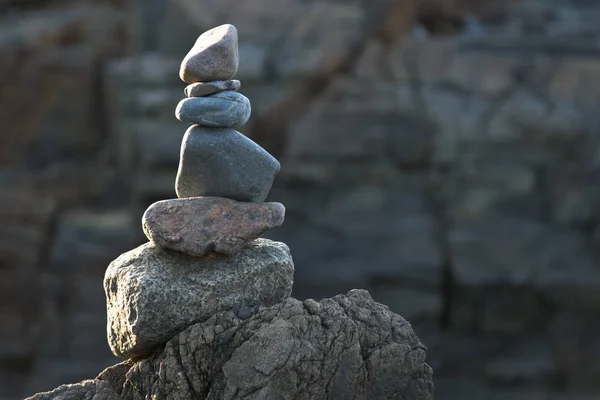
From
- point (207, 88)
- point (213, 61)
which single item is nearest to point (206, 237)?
point (207, 88)

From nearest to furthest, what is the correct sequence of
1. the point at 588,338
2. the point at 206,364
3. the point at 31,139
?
the point at 206,364 < the point at 588,338 < the point at 31,139

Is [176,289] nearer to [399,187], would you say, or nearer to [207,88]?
[207,88]

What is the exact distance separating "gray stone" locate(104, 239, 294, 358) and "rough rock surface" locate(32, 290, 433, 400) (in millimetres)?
67

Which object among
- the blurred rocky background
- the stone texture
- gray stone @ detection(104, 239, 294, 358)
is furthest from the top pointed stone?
the blurred rocky background

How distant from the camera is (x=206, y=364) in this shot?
406cm

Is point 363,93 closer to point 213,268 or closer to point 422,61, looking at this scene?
point 422,61

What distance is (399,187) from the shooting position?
34.9ft

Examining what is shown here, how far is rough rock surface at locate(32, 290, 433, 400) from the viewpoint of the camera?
13.1 feet

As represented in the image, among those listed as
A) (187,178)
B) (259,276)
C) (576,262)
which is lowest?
(576,262)

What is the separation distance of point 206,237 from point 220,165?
332 mm

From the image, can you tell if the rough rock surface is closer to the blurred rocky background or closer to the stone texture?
the stone texture

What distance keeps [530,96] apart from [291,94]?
255 cm

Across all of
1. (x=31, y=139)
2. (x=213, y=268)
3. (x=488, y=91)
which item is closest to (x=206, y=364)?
(x=213, y=268)

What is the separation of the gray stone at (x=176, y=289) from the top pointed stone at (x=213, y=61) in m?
0.75
